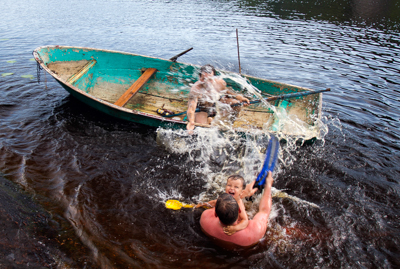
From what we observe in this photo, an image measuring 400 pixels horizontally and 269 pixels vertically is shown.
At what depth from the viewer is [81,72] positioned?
695 cm

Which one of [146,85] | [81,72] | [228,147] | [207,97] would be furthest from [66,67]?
[228,147]

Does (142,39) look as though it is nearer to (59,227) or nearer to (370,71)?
(370,71)

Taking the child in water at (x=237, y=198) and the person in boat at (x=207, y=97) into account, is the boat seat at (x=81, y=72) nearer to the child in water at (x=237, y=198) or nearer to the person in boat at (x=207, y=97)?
the person in boat at (x=207, y=97)

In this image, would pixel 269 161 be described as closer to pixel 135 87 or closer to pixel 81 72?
pixel 135 87

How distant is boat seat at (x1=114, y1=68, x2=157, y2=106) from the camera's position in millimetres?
6295

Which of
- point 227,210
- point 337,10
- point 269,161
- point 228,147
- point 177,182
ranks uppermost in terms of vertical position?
point 337,10

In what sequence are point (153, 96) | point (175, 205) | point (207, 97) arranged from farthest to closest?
point (153, 96) → point (207, 97) → point (175, 205)

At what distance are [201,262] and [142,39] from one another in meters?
13.6

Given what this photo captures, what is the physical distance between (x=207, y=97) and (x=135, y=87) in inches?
85.8

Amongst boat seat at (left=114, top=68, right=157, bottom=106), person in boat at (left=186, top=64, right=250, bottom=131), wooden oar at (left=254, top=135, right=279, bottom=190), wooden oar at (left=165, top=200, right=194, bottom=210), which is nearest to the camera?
wooden oar at (left=254, top=135, right=279, bottom=190)

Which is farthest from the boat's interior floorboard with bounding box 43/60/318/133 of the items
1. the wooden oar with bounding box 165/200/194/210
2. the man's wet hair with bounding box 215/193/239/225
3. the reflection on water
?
the reflection on water

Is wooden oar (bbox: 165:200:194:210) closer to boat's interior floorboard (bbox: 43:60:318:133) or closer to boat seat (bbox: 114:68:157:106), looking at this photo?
boat's interior floorboard (bbox: 43:60:318:133)

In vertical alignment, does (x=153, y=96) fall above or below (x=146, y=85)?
below

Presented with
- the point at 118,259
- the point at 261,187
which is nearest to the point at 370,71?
the point at 261,187
